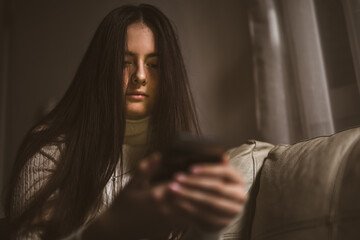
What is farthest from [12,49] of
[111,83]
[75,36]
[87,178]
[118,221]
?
[118,221]

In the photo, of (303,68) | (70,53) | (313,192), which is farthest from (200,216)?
(70,53)

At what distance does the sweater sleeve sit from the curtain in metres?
0.76

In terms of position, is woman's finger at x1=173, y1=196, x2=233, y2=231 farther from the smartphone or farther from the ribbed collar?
the ribbed collar

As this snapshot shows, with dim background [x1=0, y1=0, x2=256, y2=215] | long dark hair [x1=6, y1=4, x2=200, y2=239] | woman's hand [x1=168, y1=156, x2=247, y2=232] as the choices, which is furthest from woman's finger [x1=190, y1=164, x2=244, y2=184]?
dim background [x1=0, y1=0, x2=256, y2=215]

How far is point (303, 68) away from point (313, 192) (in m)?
0.54

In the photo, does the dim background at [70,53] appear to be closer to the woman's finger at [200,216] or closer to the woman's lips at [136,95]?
the woman's lips at [136,95]

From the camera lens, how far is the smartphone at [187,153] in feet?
1.59

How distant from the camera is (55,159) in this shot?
37.1 inches

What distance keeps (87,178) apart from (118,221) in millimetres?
383

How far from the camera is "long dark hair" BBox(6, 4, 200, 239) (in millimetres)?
856

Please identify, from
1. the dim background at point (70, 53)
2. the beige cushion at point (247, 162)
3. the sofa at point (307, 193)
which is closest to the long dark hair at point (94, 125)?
the beige cushion at point (247, 162)

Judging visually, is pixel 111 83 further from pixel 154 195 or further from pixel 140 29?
pixel 154 195

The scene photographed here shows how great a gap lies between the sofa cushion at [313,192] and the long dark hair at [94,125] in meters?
0.34

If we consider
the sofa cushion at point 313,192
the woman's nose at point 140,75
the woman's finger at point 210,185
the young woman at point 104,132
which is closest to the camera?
the woman's finger at point 210,185
